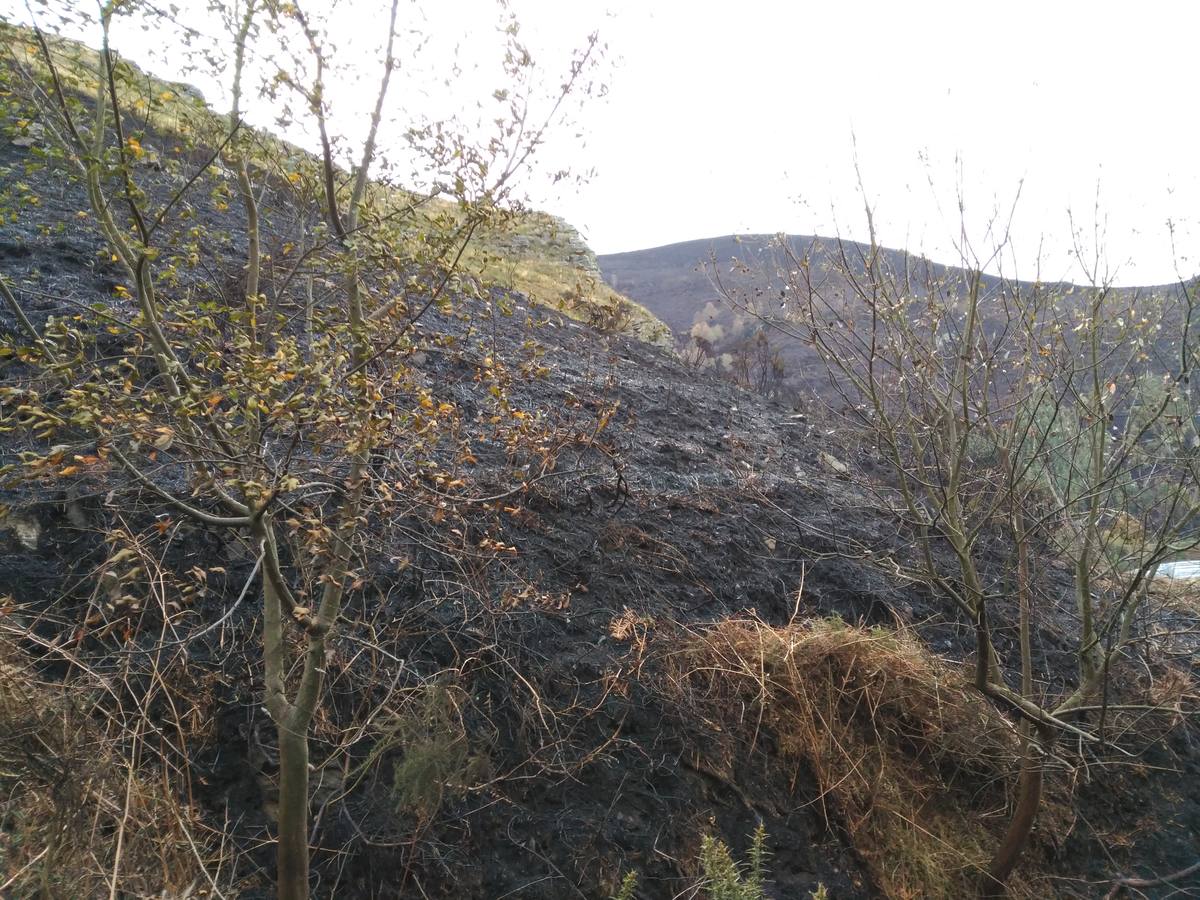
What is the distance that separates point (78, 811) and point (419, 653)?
1379 millimetres

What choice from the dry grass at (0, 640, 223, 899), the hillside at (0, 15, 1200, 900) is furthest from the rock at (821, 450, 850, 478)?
the dry grass at (0, 640, 223, 899)

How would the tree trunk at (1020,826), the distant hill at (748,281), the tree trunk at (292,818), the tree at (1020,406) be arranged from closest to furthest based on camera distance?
1. the tree trunk at (292,818)
2. the tree at (1020,406)
3. the tree trunk at (1020,826)
4. the distant hill at (748,281)

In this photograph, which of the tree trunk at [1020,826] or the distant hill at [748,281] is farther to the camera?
the distant hill at [748,281]

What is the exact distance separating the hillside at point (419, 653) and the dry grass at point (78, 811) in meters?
0.01

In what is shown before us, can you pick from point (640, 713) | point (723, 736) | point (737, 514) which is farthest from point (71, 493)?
point (737, 514)

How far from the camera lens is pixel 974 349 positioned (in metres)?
3.25

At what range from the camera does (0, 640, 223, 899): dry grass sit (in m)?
2.04

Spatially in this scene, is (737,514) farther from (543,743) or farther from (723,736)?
(543,743)

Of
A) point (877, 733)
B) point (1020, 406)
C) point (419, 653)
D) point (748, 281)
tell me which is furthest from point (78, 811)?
point (748, 281)

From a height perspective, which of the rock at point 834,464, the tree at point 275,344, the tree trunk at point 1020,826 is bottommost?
the tree trunk at point 1020,826

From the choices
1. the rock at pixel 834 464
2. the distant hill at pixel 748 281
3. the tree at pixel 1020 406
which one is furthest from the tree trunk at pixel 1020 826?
the rock at pixel 834 464

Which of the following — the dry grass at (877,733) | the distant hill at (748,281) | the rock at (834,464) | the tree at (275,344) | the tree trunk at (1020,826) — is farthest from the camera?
the rock at (834,464)

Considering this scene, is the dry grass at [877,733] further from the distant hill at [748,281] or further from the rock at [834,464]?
the rock at [834,464]

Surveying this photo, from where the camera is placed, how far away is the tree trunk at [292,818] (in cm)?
227
